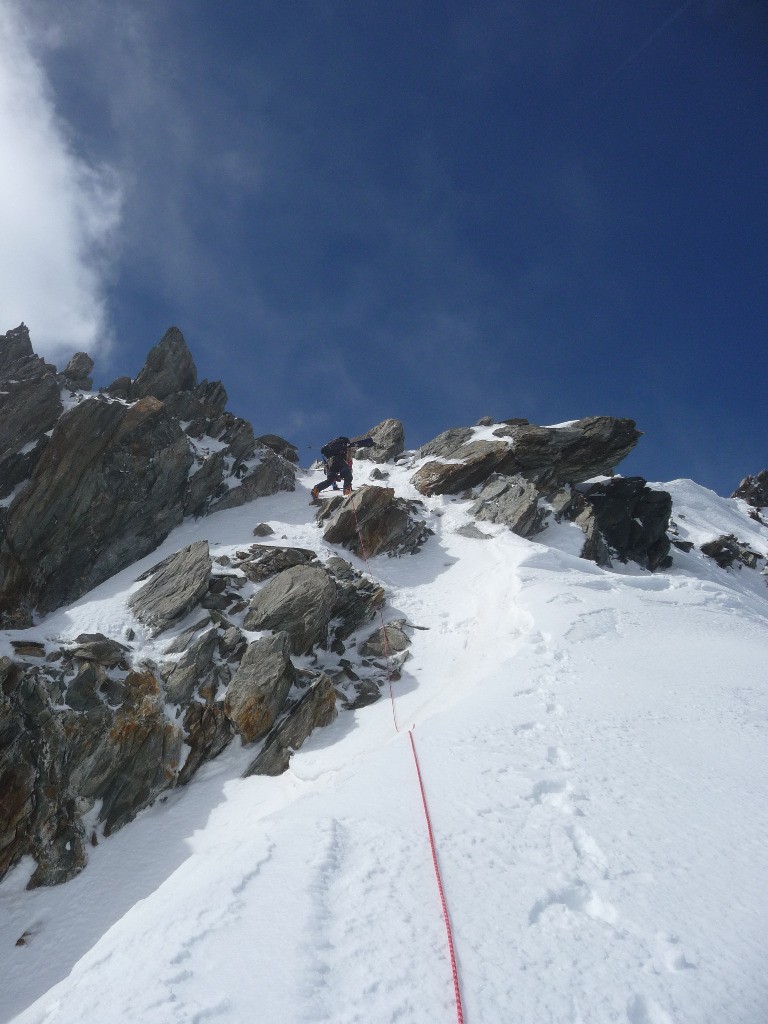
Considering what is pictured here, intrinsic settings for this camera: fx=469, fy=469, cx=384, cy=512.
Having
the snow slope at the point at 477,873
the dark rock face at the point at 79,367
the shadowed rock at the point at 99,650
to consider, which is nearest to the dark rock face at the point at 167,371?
the dark rock face at the point at 79,367

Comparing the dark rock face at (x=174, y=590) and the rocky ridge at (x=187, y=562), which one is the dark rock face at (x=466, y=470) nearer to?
the rocky ridge at (x=187, y=562)

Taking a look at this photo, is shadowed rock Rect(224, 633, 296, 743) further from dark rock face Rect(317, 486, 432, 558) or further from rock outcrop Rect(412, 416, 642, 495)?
rock outcrop Rect(412, 416, 642, 495)

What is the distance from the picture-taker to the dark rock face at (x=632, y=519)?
111ft

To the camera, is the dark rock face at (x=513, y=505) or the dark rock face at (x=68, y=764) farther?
the dark rock face at (x=513, y=505)

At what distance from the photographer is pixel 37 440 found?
28.4 meters

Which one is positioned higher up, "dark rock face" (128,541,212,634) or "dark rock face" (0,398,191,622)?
"dark rock face" (0,398,191,622)

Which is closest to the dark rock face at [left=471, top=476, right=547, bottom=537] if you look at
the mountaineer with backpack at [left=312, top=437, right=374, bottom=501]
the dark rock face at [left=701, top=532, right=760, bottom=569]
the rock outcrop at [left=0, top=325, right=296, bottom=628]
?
the mountaineer with backpack at [left=312, top=437, right=374, bottom=501]

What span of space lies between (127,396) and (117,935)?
37.0 meters

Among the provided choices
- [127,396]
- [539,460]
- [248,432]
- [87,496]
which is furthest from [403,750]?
[127,396]

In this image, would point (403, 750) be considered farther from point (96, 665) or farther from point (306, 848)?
point (96, 665)

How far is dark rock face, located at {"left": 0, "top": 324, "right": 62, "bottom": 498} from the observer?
2698cm

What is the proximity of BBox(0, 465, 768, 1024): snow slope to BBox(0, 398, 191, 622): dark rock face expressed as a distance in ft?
53.6

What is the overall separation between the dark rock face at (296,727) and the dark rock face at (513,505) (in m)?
15.7

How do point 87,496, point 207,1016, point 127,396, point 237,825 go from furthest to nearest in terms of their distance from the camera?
point 127,396, point 87,496, point 237,825, point 207,1016
